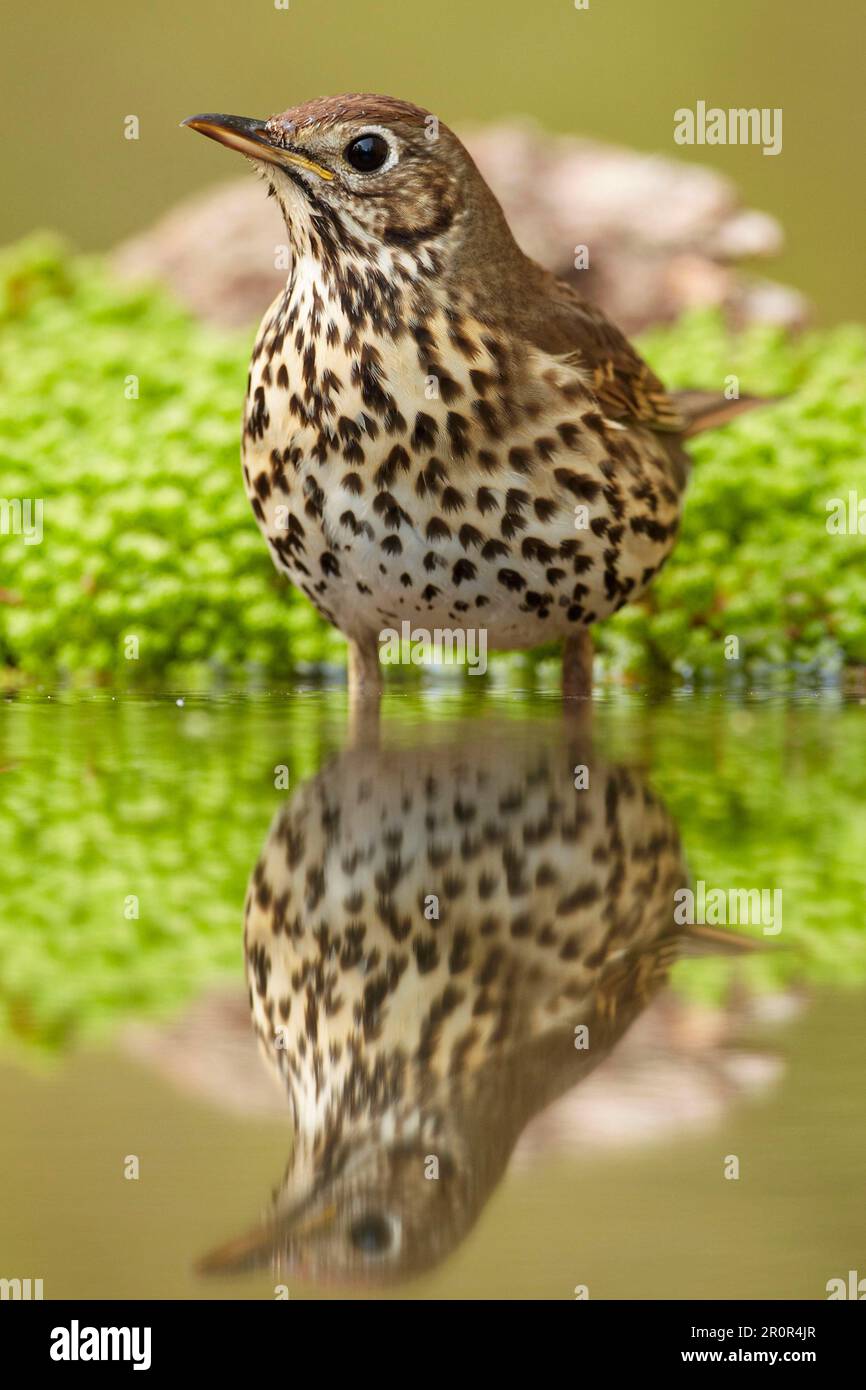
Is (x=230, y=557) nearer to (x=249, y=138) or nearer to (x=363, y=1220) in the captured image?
(x=249, y=138)

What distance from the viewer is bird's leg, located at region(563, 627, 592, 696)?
4426 mm

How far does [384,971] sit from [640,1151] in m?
0.54

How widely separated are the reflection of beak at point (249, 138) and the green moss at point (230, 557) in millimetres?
1846

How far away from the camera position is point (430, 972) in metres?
2.15

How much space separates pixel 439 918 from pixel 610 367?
2004 millimetres

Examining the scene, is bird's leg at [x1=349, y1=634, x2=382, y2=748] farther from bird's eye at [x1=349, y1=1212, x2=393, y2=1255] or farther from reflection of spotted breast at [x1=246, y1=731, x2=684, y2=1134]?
bird's eye at [x1=349, y1=1212, x2=393, y2=1255]

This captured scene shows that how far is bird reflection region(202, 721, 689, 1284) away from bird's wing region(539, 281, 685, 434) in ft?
3.33

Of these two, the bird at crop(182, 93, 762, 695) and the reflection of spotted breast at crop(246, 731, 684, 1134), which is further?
the bird at crop(182, 93, 762, 695)

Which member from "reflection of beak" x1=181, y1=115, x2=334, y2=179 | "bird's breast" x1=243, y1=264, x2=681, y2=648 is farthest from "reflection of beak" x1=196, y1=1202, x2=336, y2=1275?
"reflection of beak" x1=181, y1=115, x2=334, y2=179

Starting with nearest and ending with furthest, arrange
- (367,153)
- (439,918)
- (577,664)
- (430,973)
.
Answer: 1. (430,973)
2. (439,918)
3. (367,153)
4. (577,664)

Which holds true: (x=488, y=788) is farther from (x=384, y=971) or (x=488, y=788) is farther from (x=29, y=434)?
(x=29, y=434)

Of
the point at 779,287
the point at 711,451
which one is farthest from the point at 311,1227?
the point at 779,287

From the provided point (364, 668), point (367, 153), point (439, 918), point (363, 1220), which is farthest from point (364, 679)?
point (363, 1220)

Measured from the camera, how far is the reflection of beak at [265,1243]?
1.48 meters
